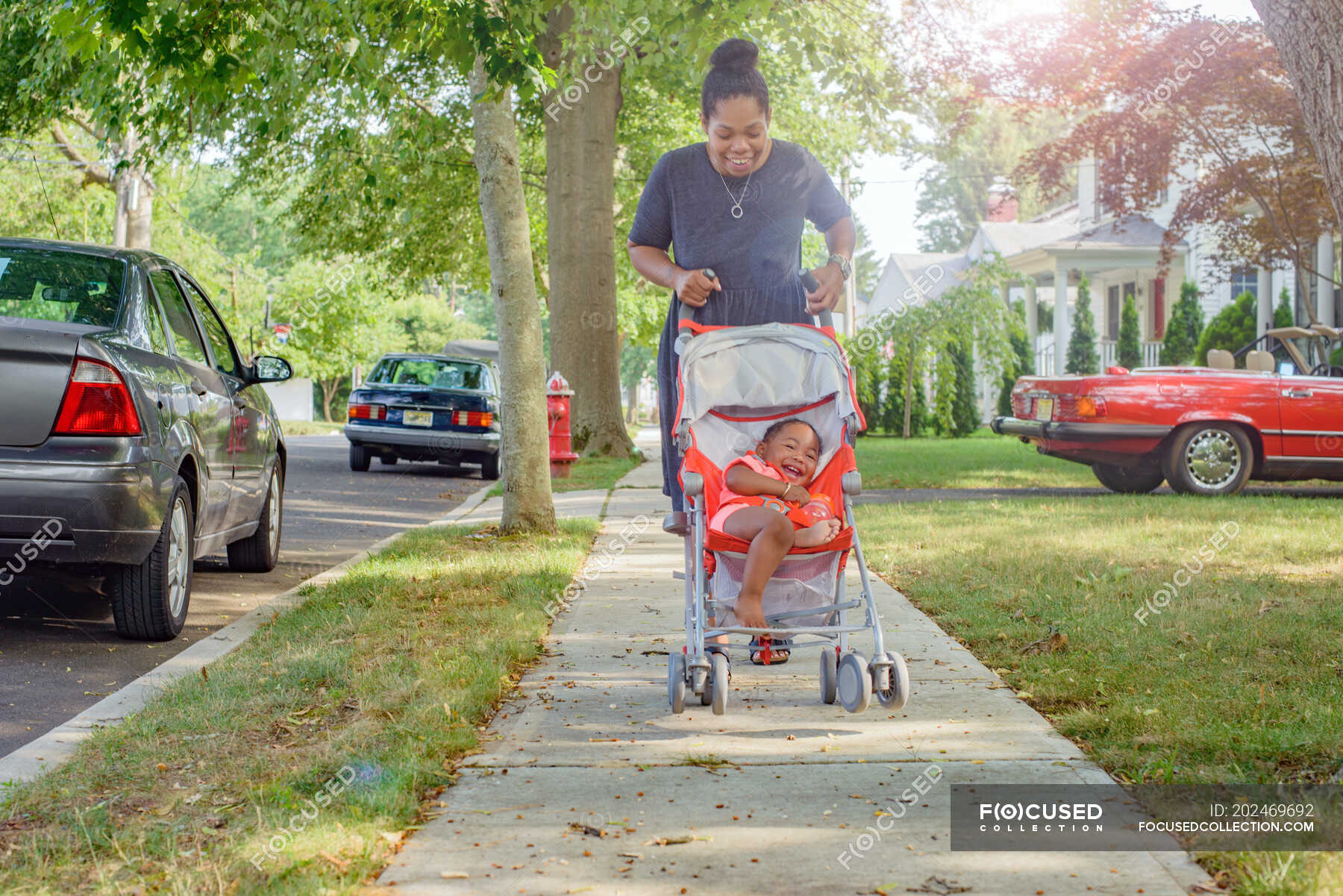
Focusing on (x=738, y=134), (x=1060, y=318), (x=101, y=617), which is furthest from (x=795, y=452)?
(x=1060, y=318)

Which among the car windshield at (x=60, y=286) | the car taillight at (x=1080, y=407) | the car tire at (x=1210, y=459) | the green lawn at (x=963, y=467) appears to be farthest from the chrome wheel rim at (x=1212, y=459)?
the car windshield at (x=60, y=286)

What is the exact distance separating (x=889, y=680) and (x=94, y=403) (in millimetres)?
3310

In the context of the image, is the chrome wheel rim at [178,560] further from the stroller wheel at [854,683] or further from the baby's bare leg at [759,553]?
the stroller wheel at [854,683]

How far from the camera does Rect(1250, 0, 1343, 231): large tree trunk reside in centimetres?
427

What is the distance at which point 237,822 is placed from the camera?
10.5 ft

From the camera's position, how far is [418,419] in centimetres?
1688

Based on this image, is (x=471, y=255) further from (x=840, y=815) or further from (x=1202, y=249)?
(x=840, y=815)

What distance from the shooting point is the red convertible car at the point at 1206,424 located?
11.8m

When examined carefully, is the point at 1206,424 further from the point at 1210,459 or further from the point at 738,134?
the point at 738,134

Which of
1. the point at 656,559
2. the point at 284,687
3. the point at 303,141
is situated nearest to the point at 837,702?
the point at 284,687

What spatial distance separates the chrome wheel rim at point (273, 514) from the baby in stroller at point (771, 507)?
4185mm

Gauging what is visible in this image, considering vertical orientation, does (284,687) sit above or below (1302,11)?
below

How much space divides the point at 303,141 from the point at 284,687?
17.3 meters

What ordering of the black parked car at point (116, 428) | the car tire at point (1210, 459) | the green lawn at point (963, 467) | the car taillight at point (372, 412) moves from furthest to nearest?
the car taillight at point (372, 412)
the green lawn at point (963, 467)
the car tire at point (1210, 459)
the black parked car at point (116, 428)
